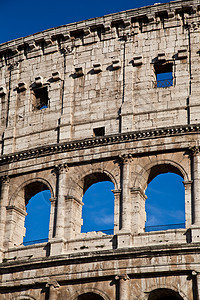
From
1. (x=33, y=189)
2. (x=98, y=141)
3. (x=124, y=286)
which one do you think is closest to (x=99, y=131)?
(x=98, y=141)

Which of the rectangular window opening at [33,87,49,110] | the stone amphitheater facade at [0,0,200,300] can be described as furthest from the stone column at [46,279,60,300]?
the rectangular window opening at [33,87,49,110]

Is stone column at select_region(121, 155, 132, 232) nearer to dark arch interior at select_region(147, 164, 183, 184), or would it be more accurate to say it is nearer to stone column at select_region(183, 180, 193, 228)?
dark arch interior at select_region(147, 164, 183, 184)

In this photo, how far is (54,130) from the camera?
121 feet

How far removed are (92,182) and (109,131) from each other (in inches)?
95.9

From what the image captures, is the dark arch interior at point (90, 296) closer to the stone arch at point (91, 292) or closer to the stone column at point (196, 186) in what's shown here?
the stone arch at point (91, 292)

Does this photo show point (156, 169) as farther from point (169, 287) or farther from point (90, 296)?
point (90, 296)

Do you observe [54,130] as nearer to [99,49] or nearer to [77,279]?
[99,49]

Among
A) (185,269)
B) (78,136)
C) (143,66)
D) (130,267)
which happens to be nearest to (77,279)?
(130,267)

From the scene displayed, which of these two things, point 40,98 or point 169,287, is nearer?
point 169,287

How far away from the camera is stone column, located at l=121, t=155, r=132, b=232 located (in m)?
32.9

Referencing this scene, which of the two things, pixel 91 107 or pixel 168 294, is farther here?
pixel 91 107

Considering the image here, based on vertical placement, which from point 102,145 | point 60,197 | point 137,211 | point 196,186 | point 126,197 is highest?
point 102,145

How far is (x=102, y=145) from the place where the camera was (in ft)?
115

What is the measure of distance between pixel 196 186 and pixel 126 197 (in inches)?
119
